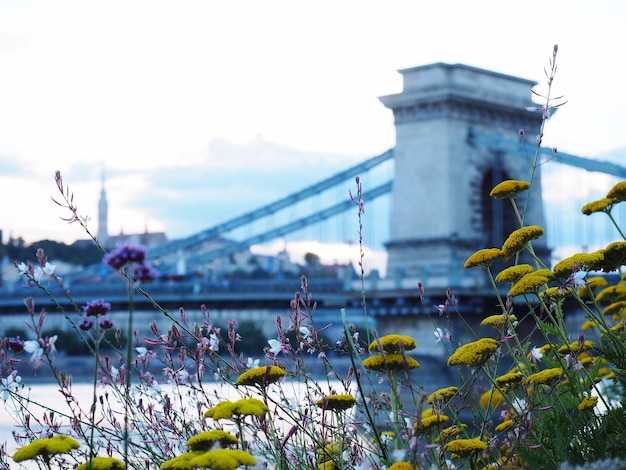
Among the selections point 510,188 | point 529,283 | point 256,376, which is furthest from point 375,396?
point 510,188

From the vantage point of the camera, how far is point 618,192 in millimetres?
4938

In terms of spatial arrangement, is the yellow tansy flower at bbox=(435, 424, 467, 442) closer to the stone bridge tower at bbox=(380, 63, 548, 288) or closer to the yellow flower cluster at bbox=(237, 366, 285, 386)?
the yellow flower cluster at bbox=(237, 366, 285, 386)

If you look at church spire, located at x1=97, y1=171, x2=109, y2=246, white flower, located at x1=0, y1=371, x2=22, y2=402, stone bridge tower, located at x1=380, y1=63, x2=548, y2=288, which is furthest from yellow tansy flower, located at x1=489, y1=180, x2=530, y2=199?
church spire, located at x1=97, y1=171, x2=109, y2=246

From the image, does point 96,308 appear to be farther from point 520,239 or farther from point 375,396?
point 520,239

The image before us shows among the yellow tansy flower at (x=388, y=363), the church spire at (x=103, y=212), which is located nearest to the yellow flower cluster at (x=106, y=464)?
the yellow tansy flower at (x=388, y=363)

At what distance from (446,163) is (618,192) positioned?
3006 centimetres

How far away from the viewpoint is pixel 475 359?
368 cm

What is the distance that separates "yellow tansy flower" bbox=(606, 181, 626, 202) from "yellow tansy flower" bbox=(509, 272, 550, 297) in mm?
963

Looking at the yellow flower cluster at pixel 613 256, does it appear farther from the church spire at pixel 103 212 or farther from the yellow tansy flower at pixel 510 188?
the church spire at pixel 103 212

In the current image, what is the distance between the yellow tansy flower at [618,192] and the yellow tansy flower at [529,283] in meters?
0.96

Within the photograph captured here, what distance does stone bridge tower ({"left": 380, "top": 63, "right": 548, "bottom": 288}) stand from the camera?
1353 inches

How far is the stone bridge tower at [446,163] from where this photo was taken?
1353 inches

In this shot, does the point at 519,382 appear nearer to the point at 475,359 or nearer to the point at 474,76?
the point at 475,359

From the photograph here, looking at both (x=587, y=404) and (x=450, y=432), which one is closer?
(x=587, y=404)
